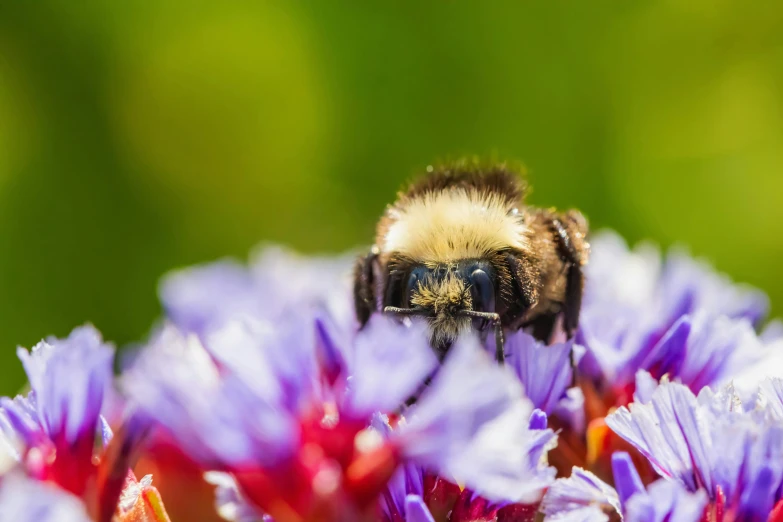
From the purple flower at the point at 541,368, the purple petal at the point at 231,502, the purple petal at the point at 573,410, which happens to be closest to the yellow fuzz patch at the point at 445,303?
the purple flower at the point at 541,368

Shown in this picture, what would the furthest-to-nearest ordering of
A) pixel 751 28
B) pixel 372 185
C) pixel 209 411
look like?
pixel 372 185 < pixel 751 28 < pixel 209 411

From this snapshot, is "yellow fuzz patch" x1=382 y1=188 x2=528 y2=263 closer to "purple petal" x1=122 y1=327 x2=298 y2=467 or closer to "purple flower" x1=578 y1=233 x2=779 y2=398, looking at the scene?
"purple flower" x1=578 y1=233 x2=779 y2=398

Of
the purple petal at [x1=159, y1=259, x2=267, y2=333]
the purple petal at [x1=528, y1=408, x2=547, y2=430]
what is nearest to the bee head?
the purple petal at [x1=528, y1=408, x2=547, y2=430]

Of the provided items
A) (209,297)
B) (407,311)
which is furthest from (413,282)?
(209,297)

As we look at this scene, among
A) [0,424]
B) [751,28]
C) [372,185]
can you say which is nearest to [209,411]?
[0,424]

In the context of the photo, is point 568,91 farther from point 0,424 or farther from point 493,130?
point 0,424

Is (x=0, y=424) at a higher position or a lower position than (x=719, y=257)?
higher
